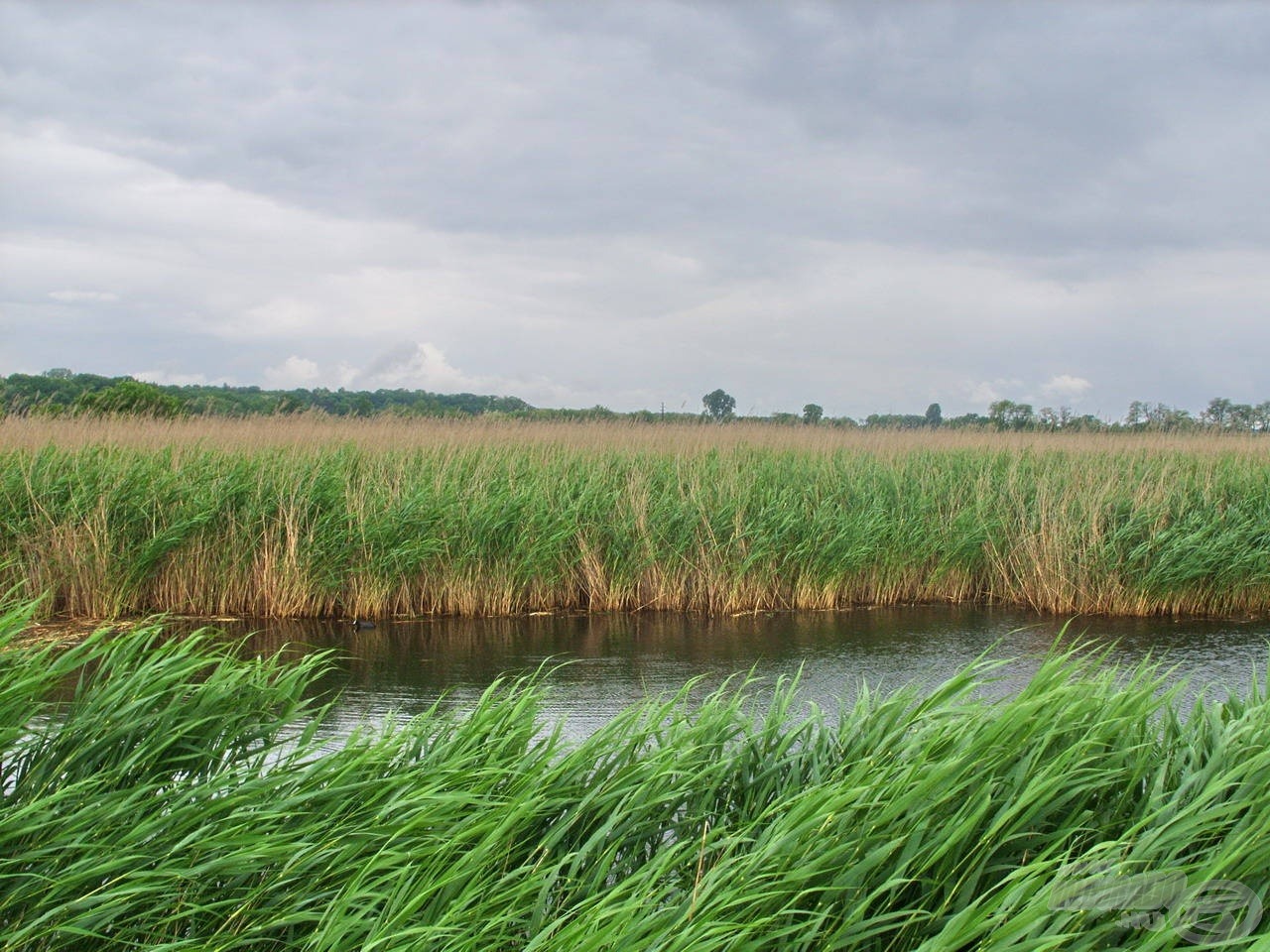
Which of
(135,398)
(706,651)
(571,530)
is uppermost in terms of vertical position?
(135,398)

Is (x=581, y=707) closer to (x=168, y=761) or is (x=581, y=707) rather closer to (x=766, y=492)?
(x=168, y=761)

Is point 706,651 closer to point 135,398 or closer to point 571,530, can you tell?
point 571,530

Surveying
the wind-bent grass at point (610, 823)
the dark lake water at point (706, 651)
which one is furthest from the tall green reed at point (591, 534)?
the wind-bent grass at point (610, 823)

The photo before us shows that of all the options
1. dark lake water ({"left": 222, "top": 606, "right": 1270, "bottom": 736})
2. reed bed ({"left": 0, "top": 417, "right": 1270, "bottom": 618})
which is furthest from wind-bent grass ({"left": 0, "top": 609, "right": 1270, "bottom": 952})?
reed bed ({"left": 0, "top": 417, "right": 1270, "bottom": 618})

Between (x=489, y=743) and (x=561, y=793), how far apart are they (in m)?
0.32

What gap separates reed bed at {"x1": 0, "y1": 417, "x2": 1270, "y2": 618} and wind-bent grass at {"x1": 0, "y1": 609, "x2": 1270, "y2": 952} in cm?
575

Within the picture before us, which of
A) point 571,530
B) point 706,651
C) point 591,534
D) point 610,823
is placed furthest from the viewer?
point 591,534

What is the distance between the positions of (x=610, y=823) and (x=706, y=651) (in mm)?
5350

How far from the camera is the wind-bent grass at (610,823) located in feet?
7.81

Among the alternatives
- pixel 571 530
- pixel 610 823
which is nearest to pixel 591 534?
pixel 571 530

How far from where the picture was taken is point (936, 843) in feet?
8.41

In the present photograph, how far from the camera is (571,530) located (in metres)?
9.54

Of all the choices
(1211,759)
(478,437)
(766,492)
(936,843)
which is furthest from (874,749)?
(478,437)

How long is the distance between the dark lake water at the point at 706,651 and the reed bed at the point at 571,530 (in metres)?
0.38
